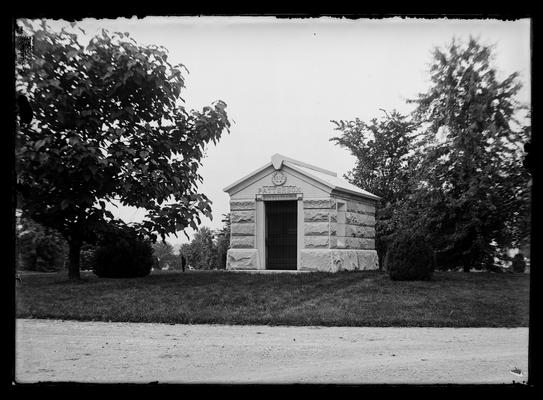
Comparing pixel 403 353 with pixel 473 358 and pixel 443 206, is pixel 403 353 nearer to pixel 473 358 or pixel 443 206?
pixel 473 358

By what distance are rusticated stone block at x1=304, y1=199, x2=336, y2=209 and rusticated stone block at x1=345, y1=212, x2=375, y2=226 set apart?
1.21 m

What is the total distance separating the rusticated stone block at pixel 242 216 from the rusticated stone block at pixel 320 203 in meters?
1.81

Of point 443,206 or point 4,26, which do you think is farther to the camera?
point 443,206

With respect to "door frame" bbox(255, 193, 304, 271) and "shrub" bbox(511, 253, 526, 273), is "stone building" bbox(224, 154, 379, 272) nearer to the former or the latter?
"door frame" bbox(255, 193, 304, 271)

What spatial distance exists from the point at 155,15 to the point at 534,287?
1.63 metres

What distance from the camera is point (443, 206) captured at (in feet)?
54.5

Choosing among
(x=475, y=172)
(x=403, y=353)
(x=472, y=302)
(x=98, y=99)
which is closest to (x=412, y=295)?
(x=472, y=302)

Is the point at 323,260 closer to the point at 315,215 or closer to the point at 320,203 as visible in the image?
the point at 315,215

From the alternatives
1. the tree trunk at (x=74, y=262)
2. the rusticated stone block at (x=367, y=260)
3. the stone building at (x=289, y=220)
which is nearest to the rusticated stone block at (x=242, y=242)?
the stone building at (x=289, y=220)

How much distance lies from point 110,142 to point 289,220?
648 cm

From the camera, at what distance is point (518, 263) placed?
19.0 metres

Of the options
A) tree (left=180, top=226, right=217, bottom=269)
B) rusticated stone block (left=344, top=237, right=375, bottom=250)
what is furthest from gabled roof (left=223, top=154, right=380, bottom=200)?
tree (left=180, top=226, right=217, bottom=269)

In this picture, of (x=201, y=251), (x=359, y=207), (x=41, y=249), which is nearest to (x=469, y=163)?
(x=359, y=207)
